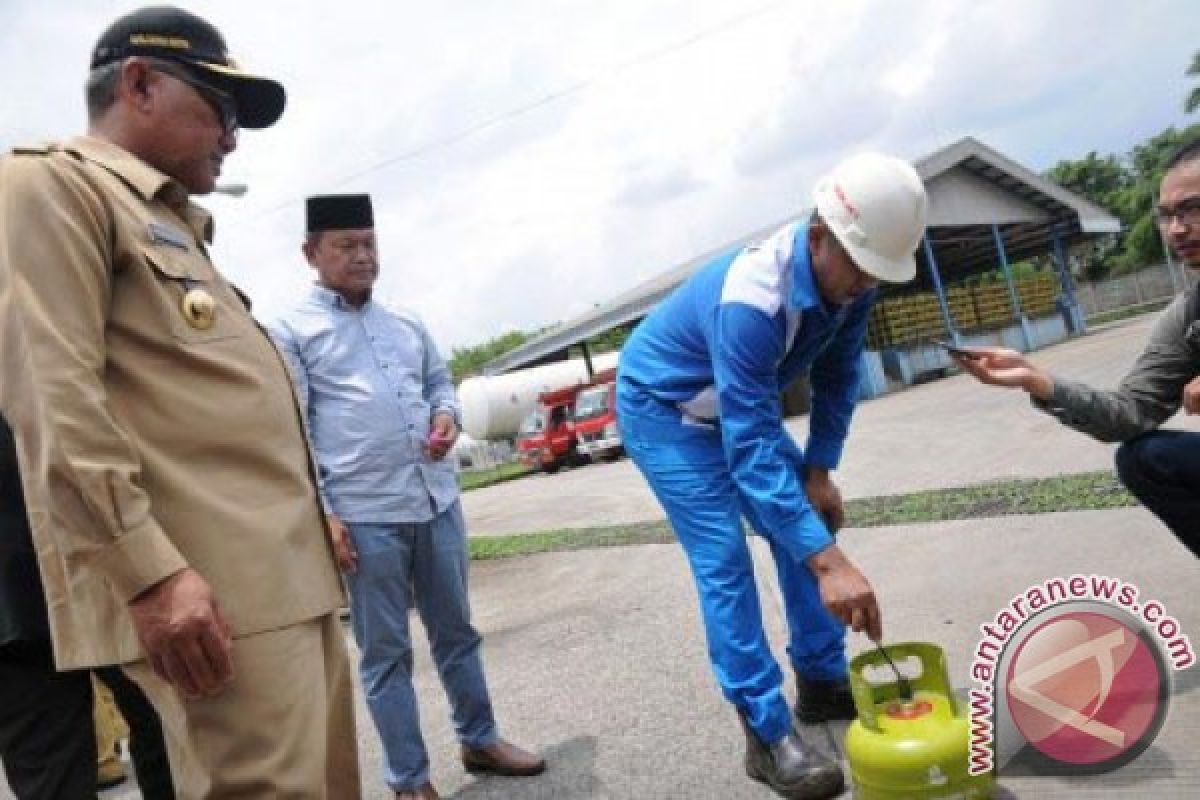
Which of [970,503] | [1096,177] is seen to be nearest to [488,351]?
[1096,177]

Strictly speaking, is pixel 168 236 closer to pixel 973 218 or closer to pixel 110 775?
pixel 110 775

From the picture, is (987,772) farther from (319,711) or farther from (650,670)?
(650,670)

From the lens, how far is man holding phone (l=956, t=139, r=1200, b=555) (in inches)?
109

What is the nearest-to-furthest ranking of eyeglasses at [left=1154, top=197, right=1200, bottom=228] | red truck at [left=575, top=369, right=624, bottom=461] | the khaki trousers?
the khaki trousers, eyeglasses at [left=1154, top=197, right=1200, bottom=228], red truck at [left=575, top=369, right=624, bottom=461]

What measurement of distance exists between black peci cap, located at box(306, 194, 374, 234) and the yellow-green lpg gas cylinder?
2261mm

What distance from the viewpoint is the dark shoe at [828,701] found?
3.28 m

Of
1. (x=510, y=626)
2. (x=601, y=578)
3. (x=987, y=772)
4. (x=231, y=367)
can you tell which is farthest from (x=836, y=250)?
(x=601, y=578)

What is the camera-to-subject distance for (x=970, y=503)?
629 cm

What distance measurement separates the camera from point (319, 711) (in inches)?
74.2

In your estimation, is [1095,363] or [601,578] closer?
[601,578]

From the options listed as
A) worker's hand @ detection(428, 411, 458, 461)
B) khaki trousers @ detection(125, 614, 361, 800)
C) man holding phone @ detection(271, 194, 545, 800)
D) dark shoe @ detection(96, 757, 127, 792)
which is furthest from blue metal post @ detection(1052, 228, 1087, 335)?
khaki trousers @ detection(125, 614, 361, 800)

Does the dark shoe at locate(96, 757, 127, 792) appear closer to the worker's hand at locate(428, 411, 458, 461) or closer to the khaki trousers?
the worker's hand at locate(428, 411, 458, 461)

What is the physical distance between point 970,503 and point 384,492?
444 centimetres

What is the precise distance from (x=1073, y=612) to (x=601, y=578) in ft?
15.5
